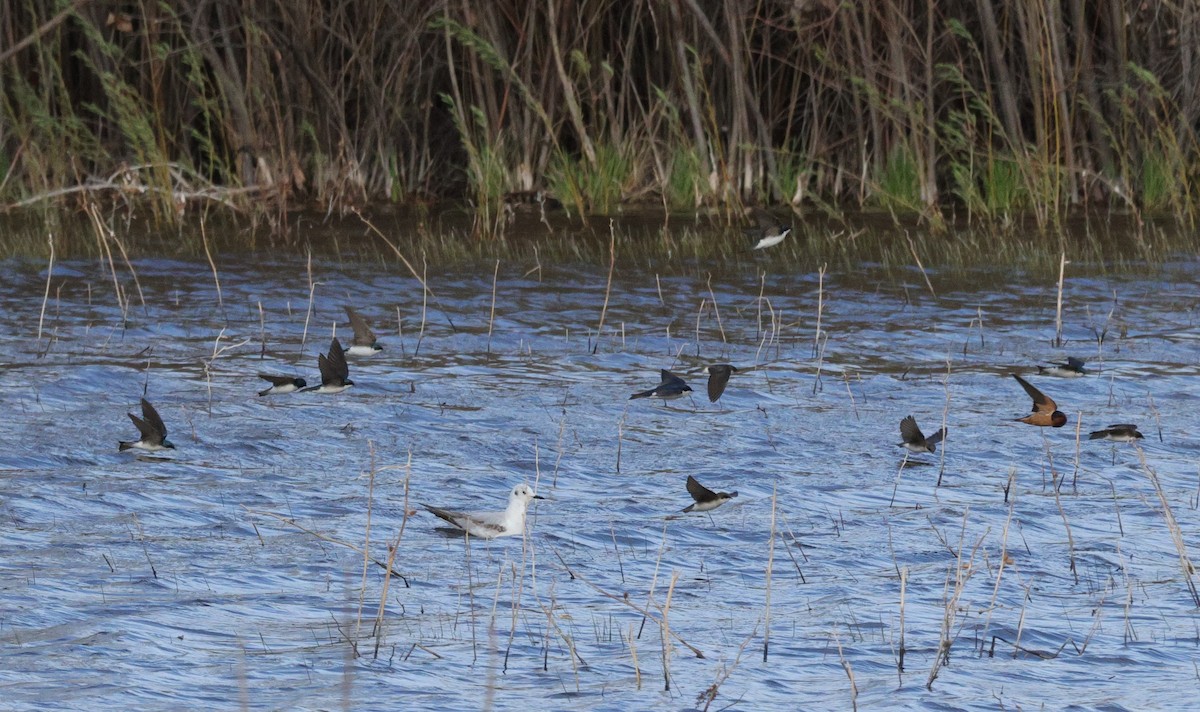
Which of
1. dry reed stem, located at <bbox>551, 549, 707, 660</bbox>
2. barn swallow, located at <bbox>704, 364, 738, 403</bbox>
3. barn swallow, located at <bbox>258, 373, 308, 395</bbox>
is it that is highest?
barn swallow, located at <bbox>704, 364, 738, 403</bbox>

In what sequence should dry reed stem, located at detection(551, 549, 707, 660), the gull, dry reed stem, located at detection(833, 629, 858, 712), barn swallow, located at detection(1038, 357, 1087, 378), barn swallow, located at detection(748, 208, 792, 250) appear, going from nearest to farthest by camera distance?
dry reed stem, located at detection(833, 629, 858, 712)
dry reed stem, located at detection(551, 549, 707, 660)
the gull
barn swallow, located at detection(1038, 357, 1087, 378)
barn swallow, located at detection(748, 208, 792, 250)

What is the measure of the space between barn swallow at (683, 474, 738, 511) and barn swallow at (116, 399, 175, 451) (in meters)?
1.94

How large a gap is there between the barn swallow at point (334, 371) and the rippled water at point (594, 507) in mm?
114

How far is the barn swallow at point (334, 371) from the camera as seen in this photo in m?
7.28

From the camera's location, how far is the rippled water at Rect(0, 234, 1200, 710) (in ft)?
13.3

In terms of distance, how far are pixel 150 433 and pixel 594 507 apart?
5.42 feet

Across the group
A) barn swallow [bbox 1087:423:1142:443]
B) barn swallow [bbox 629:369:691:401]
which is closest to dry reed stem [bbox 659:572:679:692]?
barn swallow [bbox 1087:423:1142:443]

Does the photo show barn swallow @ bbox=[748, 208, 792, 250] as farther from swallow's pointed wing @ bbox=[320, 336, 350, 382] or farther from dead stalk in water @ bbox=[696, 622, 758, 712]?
dead stalk in water @ bbox=[696, 622, 758, 712]

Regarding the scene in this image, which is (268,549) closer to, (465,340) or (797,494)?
(797,494)

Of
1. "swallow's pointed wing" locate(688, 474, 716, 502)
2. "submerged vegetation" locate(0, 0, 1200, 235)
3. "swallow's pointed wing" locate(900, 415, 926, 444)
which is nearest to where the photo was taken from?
"swallow's pointed wing" locate(688, 474, 716, 502)

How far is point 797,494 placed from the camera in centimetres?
601

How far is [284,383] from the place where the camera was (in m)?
7.34

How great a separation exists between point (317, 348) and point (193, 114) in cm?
705

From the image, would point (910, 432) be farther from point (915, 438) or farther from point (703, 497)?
point (703, 497)
